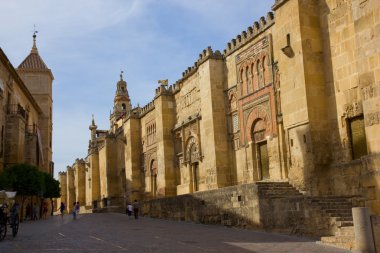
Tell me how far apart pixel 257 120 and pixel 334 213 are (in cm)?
778

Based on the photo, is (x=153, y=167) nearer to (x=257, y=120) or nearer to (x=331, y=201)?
(x=257, y=120)

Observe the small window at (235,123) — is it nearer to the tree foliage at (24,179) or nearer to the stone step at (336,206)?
the stone step at (336,206)

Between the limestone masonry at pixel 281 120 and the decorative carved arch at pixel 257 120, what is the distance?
42 millimetres

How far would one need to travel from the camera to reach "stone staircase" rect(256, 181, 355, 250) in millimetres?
10511

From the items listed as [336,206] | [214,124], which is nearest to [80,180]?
[214,124]

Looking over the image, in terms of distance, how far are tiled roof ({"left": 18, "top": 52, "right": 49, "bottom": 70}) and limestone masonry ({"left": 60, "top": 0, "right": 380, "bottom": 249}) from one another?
812 inches

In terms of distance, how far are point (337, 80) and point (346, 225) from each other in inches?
204

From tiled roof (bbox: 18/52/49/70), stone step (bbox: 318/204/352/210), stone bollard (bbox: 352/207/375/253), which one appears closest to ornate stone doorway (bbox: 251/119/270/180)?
stone step (bbox: 318/204/352/210)

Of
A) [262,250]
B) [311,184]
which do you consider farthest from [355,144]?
[262,250]

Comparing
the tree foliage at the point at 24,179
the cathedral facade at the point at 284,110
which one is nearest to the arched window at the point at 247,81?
the cathedral facade at the point at 284,110

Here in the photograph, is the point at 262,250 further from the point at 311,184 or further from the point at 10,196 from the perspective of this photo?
the point at 10,196

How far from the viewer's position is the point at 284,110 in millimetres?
15727

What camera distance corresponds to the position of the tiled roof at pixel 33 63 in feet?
Result: 143

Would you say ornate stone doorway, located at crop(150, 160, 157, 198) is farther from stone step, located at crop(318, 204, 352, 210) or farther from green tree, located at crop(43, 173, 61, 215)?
stone step, located at crop(318, 204, 352, 210)
